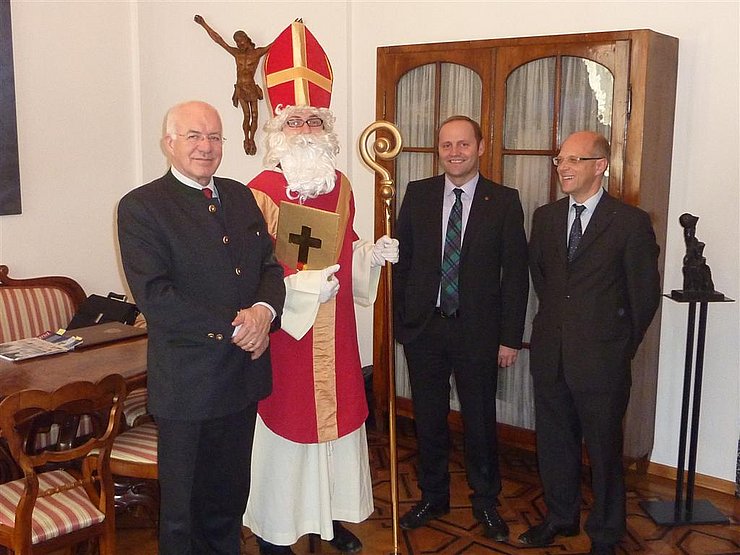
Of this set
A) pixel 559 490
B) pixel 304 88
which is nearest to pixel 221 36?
pixel 304 88

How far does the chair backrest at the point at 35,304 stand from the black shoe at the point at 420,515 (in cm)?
Answer: 212

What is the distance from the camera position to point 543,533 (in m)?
3.11

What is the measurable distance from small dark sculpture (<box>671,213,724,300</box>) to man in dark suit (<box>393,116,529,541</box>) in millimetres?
675

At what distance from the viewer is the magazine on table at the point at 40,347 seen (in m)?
2.97

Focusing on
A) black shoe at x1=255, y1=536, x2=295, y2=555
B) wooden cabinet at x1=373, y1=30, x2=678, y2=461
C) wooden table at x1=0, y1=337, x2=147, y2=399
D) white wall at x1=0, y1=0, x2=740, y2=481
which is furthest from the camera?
white wall at x1=0, y1=0, x2=740, y2=481

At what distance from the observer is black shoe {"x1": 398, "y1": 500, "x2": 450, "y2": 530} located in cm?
322

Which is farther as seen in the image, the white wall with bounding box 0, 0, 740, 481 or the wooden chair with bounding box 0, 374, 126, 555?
the white wall with bounding box 0, 0, 740, 481

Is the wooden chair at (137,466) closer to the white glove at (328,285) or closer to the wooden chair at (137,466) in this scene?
the wooden chair at (137,466)

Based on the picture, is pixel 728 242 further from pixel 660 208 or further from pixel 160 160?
pixel 160 160

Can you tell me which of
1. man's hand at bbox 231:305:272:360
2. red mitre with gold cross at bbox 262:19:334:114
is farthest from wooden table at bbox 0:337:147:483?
red mitre with gold cross at bbox 262:19:334:114

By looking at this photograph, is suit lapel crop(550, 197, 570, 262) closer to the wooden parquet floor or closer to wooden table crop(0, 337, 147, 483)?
the wooden parquet floor

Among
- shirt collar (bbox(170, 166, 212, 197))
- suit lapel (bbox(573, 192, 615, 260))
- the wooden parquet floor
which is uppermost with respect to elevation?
shirt collar (bbox(170, 166, 212, 197))

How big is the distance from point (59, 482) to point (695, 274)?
246 cm

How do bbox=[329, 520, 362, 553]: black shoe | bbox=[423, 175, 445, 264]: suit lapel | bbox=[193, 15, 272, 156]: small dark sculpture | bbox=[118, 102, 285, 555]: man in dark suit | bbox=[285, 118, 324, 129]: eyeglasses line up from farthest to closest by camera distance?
bbox=[193, 15, 272, 156]: small dark sculpture → bbox=[423, 175, 445, 264]: suit lapel → bbox=[329, 520, 362, 553]: black shoe → bbox=[285, 118, 324, 129]: eyeglasses → bbox=[118, 102, 285, 555]: man in dark suit
